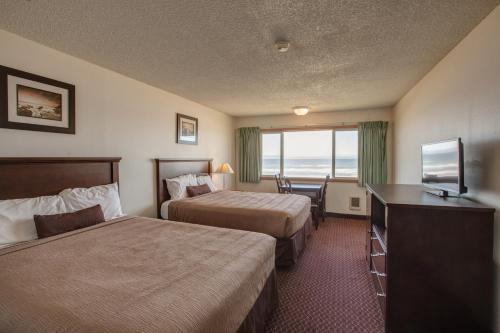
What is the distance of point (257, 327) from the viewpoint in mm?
1618

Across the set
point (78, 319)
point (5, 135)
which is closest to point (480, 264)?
point (78, 319)

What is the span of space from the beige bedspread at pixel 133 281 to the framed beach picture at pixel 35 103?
1152 millimetres

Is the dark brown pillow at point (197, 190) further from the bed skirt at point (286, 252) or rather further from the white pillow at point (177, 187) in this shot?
the bed skirt at point (286, 252)

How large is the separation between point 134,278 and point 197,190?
8.77ft

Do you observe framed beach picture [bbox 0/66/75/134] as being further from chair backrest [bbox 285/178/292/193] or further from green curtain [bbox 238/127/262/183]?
green curtain [bbox 238/127/262/183]

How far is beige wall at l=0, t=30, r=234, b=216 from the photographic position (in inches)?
85.6

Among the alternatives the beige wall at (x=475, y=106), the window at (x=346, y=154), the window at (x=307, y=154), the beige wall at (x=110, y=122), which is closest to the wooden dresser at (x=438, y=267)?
the beige wall at (x=475, y=106)

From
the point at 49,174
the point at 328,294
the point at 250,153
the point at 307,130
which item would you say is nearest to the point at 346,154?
the point at 307,130

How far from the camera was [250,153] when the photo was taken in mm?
5949

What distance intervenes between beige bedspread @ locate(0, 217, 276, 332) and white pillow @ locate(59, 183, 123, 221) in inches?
14.8

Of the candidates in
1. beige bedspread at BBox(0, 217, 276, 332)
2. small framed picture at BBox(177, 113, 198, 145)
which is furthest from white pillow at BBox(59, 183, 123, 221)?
small framed picture at BBox(177, 113, 198, 145)

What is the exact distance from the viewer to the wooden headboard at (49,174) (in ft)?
6.67

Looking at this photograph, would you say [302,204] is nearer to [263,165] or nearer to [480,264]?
[480,264]

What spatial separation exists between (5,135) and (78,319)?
202 cm
